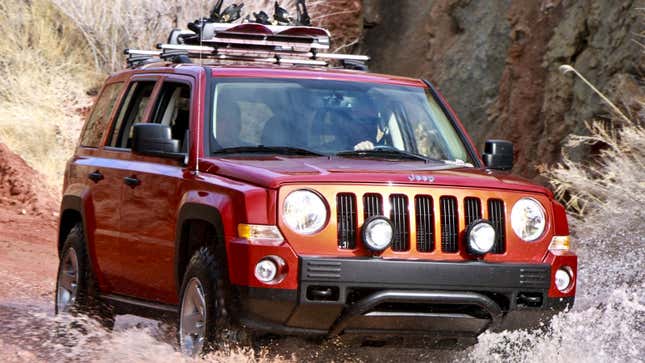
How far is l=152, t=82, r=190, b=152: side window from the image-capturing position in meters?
7.89

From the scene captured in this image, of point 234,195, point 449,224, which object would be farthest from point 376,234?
point 234,195

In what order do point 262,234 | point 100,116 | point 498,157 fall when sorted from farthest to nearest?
point 100,116 < point 498,157 < point 262,234

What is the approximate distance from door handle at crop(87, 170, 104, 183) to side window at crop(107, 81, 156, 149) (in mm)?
214

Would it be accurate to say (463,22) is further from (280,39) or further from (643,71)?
(280,39)

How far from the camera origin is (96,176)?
8.71 metres

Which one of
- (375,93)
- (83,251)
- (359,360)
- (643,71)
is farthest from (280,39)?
(643,71)

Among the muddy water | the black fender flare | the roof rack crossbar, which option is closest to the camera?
the black fender flare

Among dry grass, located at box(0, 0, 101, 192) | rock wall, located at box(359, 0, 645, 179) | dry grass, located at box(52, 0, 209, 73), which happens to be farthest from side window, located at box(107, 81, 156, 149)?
dry grass, located at box(52, 0, 209, 73)

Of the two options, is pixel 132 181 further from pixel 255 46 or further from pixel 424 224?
pixel 424 224

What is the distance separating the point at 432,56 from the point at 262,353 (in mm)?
15646

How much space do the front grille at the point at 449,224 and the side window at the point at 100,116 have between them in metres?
3.07

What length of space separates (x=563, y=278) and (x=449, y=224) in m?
0.70

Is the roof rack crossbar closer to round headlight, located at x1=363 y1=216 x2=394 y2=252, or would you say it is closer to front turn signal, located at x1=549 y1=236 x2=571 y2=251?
front turn signal, located at x1=549 y1=236 x2=571 y2=251

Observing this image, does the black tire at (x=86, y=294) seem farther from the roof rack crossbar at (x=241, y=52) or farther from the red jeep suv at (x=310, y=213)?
the roof rack crossbar at (x=241, y=52)
